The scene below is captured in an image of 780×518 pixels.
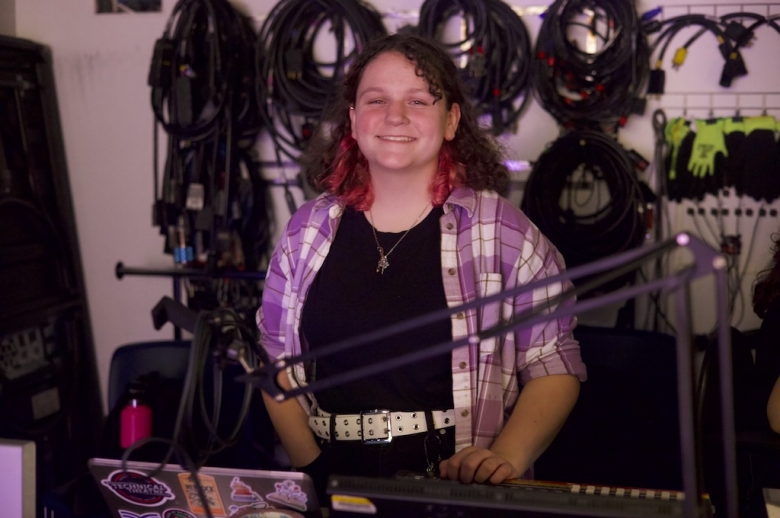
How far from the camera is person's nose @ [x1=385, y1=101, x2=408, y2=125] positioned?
1788mm

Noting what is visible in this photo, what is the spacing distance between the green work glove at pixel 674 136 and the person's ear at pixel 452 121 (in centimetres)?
138

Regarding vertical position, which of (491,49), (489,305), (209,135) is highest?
(491,49)

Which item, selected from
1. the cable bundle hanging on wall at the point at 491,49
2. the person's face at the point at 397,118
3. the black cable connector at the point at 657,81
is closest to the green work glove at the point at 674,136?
the black cable connector at the point at 657,81

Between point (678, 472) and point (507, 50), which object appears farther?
point (507, 50)

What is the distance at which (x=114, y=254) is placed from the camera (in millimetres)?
3732

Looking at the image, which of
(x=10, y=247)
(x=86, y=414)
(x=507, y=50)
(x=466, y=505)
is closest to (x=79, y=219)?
(x=10, y=247)

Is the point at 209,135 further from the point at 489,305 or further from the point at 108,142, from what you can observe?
the point at 489,305

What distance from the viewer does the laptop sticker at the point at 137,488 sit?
3.91ft

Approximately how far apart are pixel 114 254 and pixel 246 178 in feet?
2.77

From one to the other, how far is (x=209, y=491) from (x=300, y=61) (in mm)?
2343

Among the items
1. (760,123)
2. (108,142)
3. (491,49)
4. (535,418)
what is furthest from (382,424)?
(108,142)

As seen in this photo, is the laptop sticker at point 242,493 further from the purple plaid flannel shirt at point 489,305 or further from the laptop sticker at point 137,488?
the purple plaid flannel shirt at point 489,305

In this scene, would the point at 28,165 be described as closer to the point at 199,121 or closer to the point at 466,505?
the point at 199,121

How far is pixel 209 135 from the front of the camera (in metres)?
3.30
